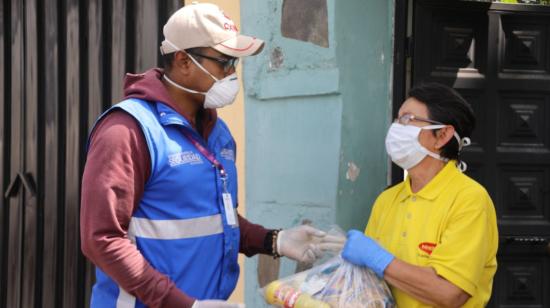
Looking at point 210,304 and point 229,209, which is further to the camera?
point 229,209

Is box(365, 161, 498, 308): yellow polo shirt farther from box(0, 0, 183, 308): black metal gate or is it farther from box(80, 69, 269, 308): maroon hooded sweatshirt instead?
box(0, 0, 183, 308): black metal gate

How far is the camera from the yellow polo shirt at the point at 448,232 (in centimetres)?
233

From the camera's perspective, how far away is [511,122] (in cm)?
349

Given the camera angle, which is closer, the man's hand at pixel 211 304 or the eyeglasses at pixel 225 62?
the man's hand at pixel 211 304

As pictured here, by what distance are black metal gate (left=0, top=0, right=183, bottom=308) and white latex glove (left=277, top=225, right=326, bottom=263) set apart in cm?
166

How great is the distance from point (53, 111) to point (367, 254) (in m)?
2.72

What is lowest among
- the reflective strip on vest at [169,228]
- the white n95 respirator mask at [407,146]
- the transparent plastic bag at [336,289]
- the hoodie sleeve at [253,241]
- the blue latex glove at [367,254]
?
the transparent plastic bag at [336,289]

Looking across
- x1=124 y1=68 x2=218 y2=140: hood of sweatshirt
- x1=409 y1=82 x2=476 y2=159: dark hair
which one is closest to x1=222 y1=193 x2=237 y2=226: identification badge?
x1=124 y1=68 x2=218 y2=140: hood of sweatshirt

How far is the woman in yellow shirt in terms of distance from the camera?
91.7 inches

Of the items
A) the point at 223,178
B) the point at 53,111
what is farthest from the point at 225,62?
the point at 53,111

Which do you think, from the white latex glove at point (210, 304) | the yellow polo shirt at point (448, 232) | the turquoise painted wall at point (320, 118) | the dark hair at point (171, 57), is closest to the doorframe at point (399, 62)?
the turquoise painted wall at point (320, 118)

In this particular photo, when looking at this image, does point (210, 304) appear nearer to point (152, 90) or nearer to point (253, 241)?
point (253, 241)

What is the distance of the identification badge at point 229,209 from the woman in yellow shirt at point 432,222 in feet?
1.25

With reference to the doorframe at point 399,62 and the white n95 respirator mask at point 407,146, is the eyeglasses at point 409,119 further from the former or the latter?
the doorframe at point 399,62
